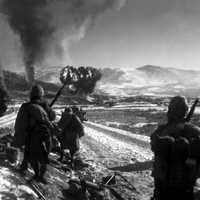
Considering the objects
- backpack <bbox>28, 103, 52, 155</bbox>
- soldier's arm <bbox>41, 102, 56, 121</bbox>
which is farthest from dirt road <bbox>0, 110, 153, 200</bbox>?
soldier's arm <bbox>41, 102, 56, 121</bbox>

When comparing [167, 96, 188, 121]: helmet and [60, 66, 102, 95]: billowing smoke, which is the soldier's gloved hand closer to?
[167, 96, 188, 121]: helmet

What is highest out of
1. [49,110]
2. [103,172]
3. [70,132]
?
[49,110]

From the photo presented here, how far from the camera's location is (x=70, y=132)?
9984 mm

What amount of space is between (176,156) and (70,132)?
5981 millimetres

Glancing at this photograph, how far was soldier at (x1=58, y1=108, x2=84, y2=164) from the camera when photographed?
993 cm

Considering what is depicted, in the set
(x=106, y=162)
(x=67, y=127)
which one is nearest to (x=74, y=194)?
(x=67, y=127)

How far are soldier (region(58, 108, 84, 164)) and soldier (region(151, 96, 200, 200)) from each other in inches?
216

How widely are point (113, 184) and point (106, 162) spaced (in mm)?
3084

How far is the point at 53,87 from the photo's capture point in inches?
2872

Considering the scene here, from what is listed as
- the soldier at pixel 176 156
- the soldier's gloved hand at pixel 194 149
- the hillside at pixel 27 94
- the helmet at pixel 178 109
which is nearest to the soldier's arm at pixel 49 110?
the soldier at pixel 176 156

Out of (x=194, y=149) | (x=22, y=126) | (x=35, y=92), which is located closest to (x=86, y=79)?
(x=35, y=92)

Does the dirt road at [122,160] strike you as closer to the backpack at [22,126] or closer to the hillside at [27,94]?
the backpack at [22,126]

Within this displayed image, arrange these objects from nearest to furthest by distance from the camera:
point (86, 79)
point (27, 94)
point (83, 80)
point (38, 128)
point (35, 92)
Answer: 1. point (38, 128)
2. point (35, 92)
3. point (27, 94)
4. point (83, 80)
5. point (86, 79)

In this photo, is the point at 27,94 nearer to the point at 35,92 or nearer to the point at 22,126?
the point at 35,92
